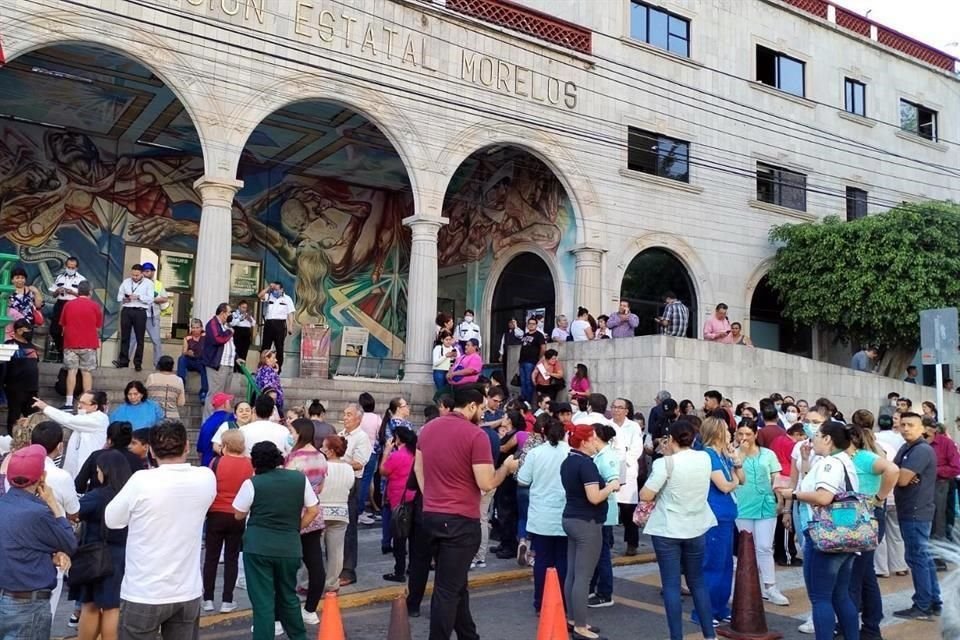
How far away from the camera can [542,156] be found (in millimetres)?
19297

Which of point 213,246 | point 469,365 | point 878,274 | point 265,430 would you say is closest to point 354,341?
point 213,246

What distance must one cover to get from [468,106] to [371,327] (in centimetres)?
746

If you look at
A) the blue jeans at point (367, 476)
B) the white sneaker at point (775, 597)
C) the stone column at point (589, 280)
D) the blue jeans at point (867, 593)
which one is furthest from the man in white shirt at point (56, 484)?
the stone column at point (589, 280)

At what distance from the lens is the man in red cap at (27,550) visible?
448 centimetres

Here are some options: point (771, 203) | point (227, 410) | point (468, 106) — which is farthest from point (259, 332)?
point (771, 203)

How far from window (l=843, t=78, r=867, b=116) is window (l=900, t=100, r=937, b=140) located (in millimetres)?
1813

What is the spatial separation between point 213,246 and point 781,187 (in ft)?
52.7

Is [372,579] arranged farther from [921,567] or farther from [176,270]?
[176,270]

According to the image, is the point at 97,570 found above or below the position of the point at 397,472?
below

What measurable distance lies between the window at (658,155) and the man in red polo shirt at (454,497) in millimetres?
15887

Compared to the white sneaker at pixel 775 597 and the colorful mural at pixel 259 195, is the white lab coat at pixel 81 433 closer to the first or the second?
Answer: the white sneaker at pixel 775 597

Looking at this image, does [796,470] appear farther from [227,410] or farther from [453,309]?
[453,309]

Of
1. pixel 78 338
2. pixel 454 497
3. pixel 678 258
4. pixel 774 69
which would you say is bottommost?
pixel 454 497

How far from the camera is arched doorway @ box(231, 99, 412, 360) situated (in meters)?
21.2
